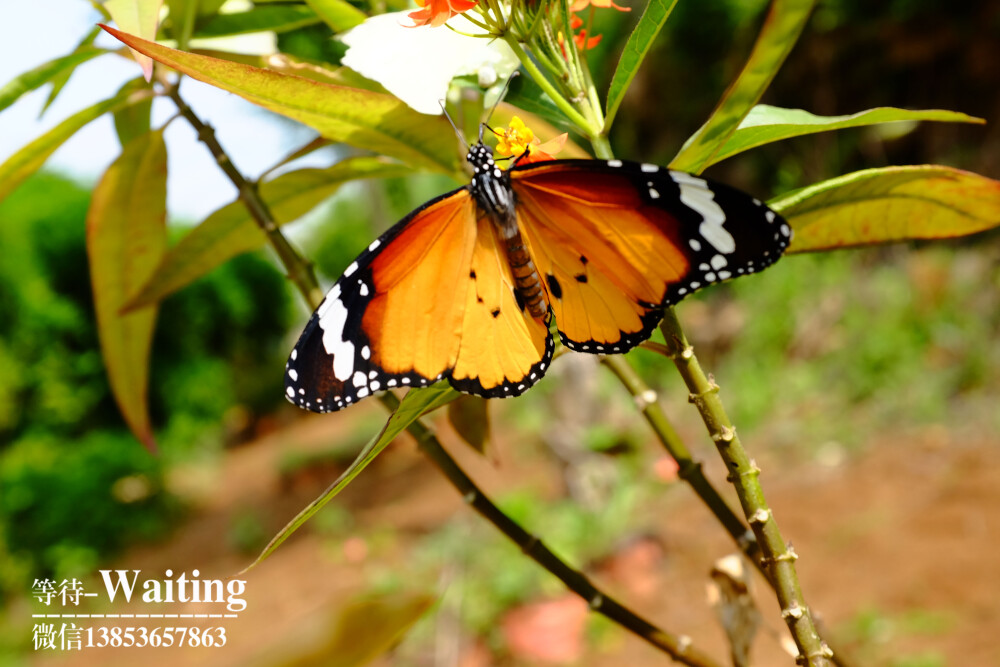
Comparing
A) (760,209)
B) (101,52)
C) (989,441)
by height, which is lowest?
(760,209)

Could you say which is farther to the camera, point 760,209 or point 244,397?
point 244,397

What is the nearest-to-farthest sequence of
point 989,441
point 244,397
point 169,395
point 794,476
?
point 989,441 < point 794,476 < point 169,395 < point 244,397

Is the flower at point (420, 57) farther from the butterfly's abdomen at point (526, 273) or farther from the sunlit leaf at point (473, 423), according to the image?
the sunlit leaf at point (473, 423)

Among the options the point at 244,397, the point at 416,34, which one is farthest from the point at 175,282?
the point at 244,397

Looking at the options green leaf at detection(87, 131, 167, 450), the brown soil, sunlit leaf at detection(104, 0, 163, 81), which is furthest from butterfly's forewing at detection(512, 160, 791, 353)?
the brown soil

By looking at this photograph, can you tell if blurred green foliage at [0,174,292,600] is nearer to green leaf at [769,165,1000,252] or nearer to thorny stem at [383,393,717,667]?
thorny stem at [383,393,717,667]

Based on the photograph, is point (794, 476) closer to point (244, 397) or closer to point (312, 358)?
point (312, 358)

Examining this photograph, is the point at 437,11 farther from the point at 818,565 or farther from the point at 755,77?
the point at 818,565

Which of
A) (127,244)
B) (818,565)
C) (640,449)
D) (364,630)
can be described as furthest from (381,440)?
(640,449)
